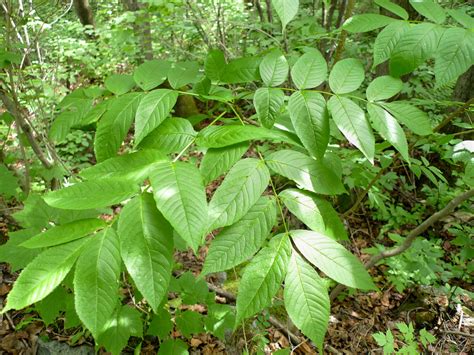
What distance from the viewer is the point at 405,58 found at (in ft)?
3.90

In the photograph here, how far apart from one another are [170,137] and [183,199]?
355 mm

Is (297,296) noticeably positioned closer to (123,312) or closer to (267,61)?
(267,61)

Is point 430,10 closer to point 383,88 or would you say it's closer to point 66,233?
point 383,88

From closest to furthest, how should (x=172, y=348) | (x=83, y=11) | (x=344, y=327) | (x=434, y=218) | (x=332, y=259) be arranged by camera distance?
(x=332, y=259), (x=434, y=218), (x=172, y=348), (x=344, y=327), (x=83, y=11)

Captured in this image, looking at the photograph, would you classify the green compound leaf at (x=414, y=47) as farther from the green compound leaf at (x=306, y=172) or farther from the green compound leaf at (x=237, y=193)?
the green compound leaf at (x=237, y=193)

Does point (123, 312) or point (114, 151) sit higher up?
point (114, 151)

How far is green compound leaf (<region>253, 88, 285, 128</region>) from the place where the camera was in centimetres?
120

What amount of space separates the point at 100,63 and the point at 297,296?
25.0 feet

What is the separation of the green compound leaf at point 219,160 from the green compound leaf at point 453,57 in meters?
0.70

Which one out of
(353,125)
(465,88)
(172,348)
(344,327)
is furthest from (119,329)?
(465,88)

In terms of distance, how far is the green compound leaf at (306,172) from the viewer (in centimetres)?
108

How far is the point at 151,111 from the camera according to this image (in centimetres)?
116

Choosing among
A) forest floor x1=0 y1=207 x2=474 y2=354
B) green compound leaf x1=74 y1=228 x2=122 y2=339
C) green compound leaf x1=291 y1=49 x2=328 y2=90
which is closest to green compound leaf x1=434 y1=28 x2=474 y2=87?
green compound leaf x1=291 y1=49 x2=328 y2=90

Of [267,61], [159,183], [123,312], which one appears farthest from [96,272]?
[123,312]
